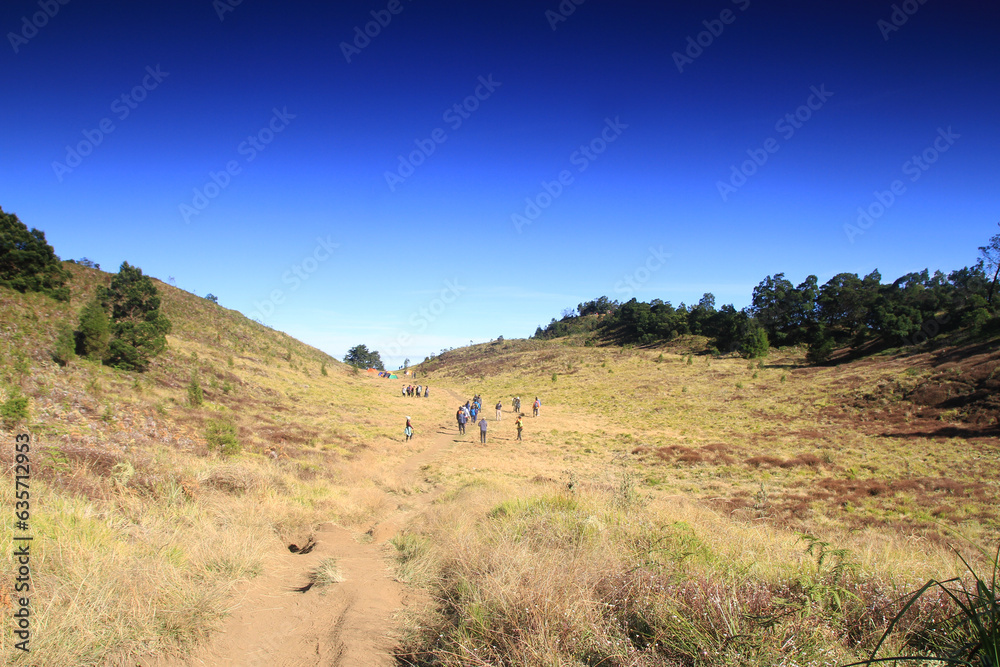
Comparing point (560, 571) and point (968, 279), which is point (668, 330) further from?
point (560, 571)

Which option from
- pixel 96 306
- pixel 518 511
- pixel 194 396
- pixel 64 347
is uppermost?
pixel 96 306

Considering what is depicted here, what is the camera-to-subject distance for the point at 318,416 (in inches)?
1054

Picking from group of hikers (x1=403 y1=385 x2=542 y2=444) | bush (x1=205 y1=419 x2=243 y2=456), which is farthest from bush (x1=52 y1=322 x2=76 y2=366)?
group of hikers (x1=403 y1=385 x2=542 y2=444)

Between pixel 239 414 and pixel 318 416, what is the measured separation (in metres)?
6.02

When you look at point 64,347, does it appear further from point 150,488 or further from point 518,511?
point 518,511

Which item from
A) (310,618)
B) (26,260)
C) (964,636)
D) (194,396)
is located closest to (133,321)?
(26,260)

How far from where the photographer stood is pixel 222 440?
14.1m

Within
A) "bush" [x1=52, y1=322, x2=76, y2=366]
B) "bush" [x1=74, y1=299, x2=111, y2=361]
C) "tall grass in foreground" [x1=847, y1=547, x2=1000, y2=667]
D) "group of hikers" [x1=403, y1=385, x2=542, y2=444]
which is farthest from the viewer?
"group of hikers" [x1=403, y1=385, x2=542, y2=444]

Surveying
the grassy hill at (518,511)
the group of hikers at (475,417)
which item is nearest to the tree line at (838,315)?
the grassy hill at (518,511)

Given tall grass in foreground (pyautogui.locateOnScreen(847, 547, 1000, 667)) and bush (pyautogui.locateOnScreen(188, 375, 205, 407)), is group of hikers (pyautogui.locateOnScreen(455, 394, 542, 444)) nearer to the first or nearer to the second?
bush (pyautogui.locateOnScreen(188, 375, 205, 407))

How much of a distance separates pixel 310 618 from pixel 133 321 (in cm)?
2330

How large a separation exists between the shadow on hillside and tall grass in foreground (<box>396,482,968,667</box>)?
22991 mm

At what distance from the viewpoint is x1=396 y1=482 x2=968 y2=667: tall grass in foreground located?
3.46 m

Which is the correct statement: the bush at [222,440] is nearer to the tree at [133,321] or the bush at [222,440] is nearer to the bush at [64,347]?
the bush at [64,347]
